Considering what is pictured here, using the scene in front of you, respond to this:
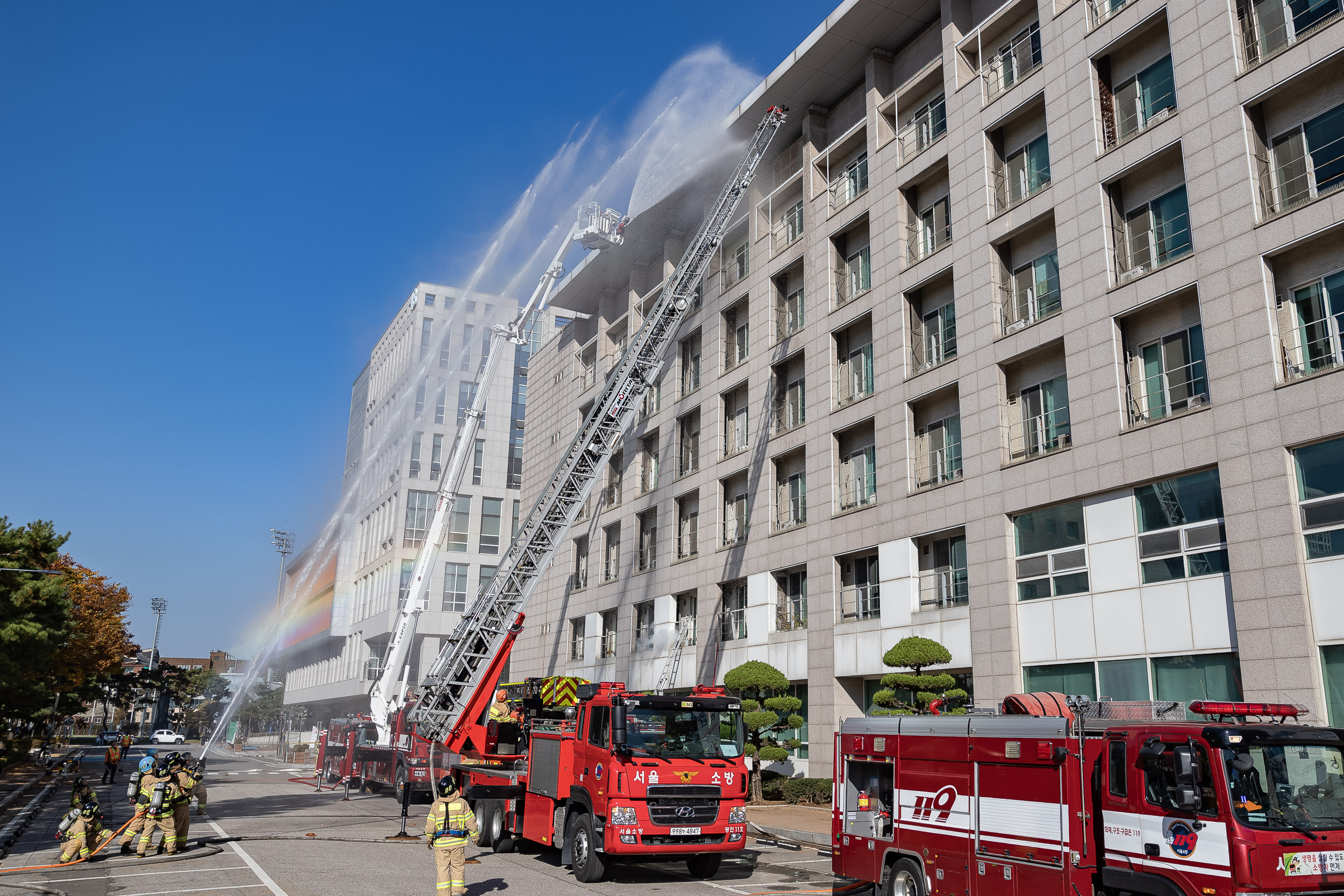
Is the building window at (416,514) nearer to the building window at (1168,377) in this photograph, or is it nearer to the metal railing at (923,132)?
the metal railing at (923,132)

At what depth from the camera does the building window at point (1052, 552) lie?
78.8 feet

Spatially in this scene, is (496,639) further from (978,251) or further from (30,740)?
(30,740)

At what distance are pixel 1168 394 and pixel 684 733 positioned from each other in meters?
Result: 14.3

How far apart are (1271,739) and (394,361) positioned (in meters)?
78.7

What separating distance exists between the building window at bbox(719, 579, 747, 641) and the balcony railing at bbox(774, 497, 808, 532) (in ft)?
10.1

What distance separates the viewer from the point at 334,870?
16.8m

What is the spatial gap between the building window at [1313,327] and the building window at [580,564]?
121 ft

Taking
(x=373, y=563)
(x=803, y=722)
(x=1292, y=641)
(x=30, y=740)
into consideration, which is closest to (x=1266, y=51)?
(x=1292, y=641)

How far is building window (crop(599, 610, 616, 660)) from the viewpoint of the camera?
4731cm

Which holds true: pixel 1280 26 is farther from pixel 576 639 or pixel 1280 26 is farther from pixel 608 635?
pixel 576 639

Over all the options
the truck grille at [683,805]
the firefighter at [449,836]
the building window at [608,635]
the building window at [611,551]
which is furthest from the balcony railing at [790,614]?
the firefighter at [449,836]

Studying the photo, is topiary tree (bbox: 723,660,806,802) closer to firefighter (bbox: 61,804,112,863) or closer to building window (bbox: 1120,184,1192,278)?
building window (bbox: 1120,184,1192,278)

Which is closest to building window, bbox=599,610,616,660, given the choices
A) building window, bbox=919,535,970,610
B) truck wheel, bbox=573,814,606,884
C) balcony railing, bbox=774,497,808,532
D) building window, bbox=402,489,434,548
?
balcony railing, bbox=774,497,808,532

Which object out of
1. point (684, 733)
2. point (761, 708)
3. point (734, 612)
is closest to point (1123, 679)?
point (761, 708)
